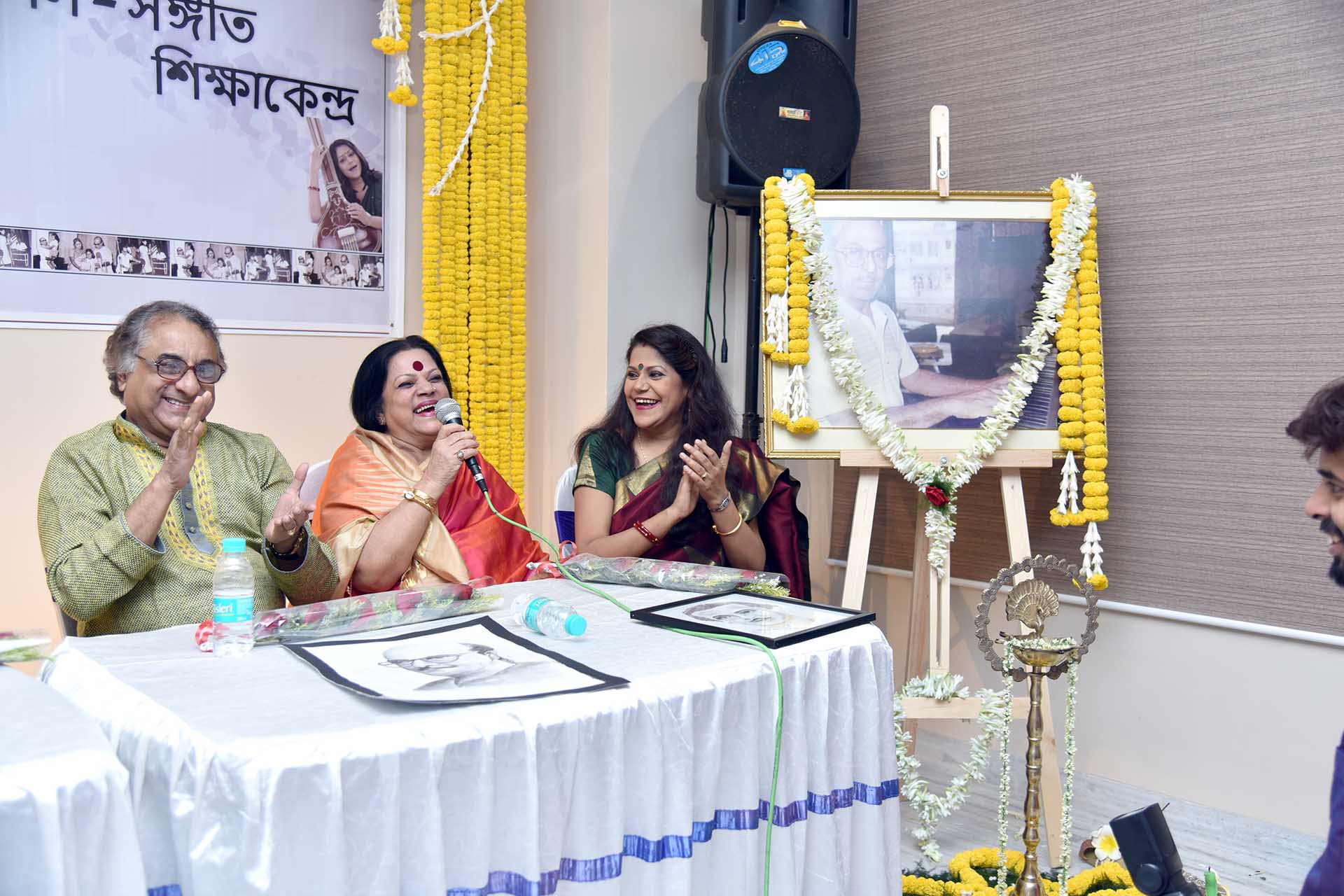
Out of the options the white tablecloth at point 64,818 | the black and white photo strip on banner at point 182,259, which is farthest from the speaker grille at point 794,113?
the white tablecloth at point 64,818

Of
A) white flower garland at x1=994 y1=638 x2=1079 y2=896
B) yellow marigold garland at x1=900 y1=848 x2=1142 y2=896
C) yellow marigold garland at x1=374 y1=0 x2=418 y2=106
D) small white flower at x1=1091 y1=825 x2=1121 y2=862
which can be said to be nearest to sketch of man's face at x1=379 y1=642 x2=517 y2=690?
white flower garland at x1=994 y1=638 x2=1079 y2=896

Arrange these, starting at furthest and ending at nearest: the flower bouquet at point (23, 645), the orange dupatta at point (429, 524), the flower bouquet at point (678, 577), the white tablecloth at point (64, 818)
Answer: the orange dupatta at point (429, 524) → the flower bouquet at point (678, 577) → the flower bouquet at point (23, 645) → the white tablecloth at point (64, 818)

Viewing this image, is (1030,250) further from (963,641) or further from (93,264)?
(93,264)

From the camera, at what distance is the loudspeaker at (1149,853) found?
115 centimetres

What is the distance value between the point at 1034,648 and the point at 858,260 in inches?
52.0

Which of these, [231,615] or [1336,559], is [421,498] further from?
[1336,559]

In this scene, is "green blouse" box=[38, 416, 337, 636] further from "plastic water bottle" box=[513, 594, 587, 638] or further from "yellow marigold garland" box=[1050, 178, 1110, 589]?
"yellow marigold garland" box=[1050, 178, 1110, 589]

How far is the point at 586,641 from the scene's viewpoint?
170cm

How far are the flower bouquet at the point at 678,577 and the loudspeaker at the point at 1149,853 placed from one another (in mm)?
1020

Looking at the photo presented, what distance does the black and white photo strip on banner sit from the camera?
2.94 metres

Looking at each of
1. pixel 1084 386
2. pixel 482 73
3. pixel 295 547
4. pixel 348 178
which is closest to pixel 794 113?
pixel 482 73

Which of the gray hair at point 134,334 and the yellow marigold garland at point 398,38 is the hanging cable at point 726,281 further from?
the gray hair at point 134,334

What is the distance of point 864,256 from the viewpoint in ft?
9.48

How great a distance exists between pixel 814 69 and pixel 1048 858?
7.34 feet
